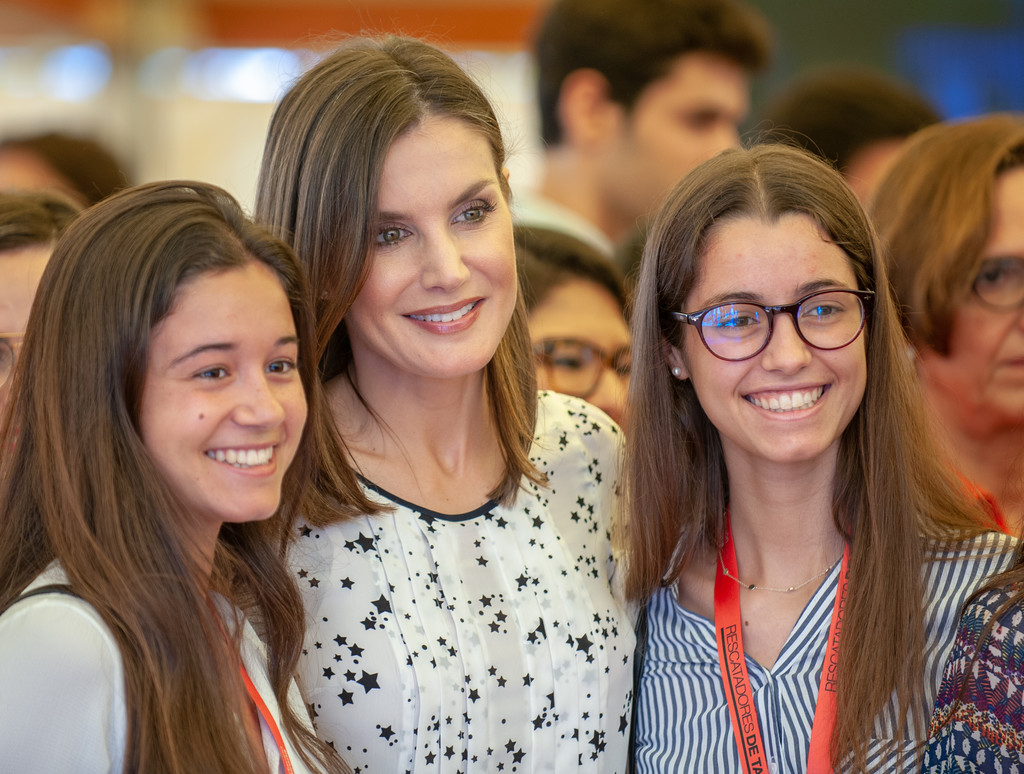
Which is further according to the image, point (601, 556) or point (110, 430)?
point (601, 556)

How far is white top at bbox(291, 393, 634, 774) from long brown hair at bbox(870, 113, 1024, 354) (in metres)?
1.16

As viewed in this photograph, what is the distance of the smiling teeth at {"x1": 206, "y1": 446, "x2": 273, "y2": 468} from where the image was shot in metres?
1.67

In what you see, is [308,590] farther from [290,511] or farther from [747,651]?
[747,651]

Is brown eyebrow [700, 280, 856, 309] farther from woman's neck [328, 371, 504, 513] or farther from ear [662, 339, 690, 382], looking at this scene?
woman's neck [328, 371, 504, 513]

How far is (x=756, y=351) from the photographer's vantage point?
2.06 meters

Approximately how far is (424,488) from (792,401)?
2.30 feet

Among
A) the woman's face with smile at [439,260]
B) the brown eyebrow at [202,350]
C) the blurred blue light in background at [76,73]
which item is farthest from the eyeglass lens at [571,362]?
the blurred blue light in background at [76,73]

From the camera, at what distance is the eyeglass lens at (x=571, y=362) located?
→ 10.4ft

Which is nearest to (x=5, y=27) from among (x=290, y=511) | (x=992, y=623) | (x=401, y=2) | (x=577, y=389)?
(x=401, y=2)

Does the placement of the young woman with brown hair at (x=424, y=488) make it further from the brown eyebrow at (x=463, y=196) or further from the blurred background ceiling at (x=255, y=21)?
the blurred background ceiling at (x=255, y=21)

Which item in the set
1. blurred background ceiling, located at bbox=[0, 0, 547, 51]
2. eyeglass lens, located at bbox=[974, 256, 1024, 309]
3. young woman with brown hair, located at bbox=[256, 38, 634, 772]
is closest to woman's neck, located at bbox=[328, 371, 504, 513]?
young woman with brown hair, located at bbox=[256, 38, 634, 772]

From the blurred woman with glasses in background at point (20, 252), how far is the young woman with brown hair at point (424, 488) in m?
0.57

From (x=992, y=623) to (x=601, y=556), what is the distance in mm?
796

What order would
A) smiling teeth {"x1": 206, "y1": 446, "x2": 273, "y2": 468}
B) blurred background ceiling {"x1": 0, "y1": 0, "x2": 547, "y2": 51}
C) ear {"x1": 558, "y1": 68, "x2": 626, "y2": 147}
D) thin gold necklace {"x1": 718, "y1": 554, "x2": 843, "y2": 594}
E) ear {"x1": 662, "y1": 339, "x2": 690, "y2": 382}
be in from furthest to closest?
blurred background ceiling {"x1": 0, "y1": 0, "x2": 547, "y2": 51} → ear {"x1": 558, "y1": 68, "x2": 626, "y2": 147} → ear {"x1": 662, "y1": 339, "x2": 690, "y2": 382} → thin gold necklace {"x1": 718, "y1": 554, "x2": 843, "y2": 594} → smiling teeth {"x1": 206, "y1": 446, "x2": 273, "y2": 468}
